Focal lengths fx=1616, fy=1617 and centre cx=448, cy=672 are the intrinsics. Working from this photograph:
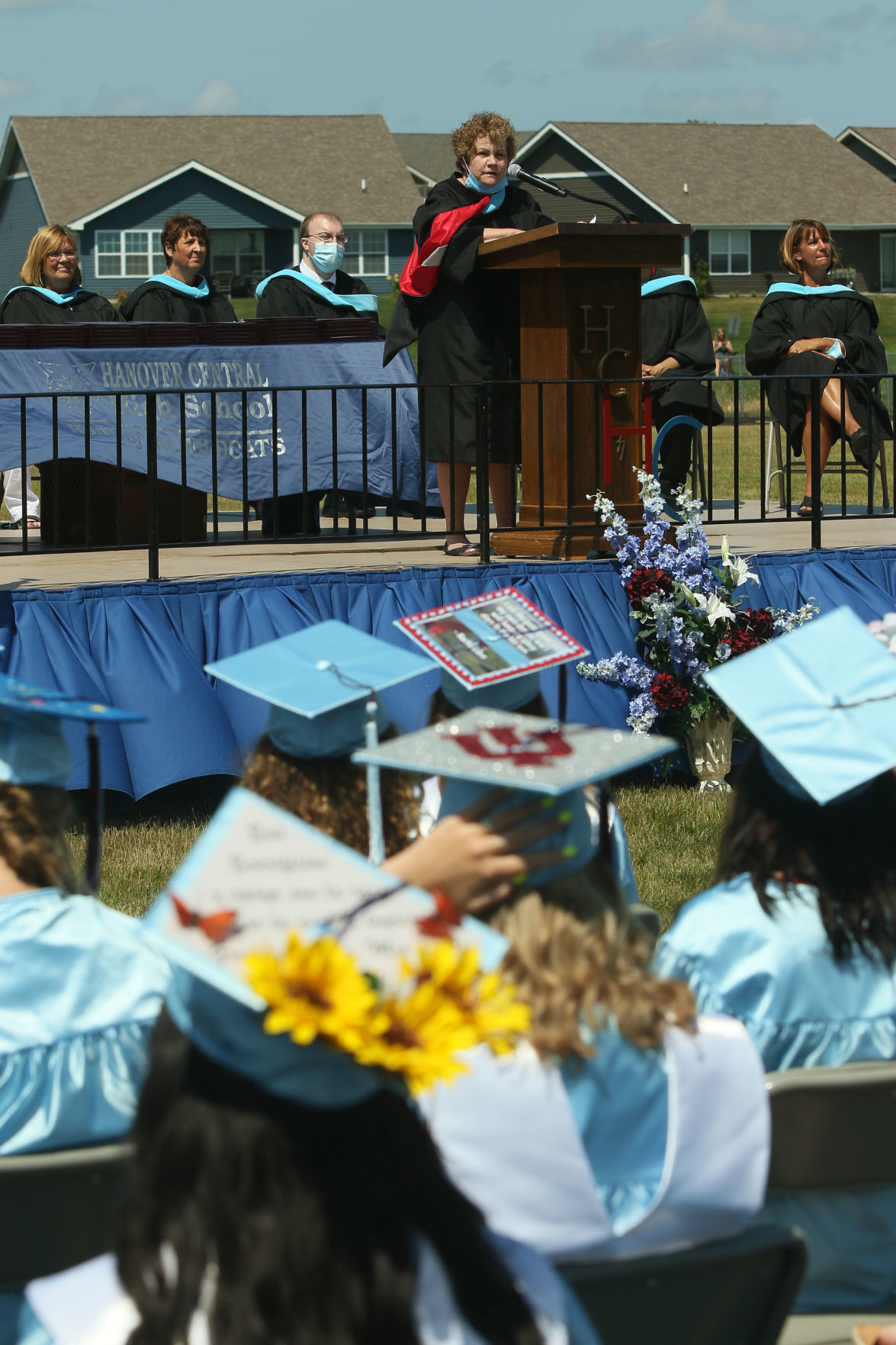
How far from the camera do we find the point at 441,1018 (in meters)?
1.35

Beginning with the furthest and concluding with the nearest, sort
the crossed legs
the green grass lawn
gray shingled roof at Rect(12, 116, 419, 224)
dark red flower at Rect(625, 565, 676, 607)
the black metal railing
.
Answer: gray shingled roof at Rect(12, 116, 419, 224)
the crossed legs
the black metal railing
dark red flower at Rect(625, 565, 676, 607)
the green grass lawn

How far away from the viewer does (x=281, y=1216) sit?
4.40 feet

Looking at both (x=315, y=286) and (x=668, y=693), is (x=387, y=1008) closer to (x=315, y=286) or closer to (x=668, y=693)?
(x=668, y=693)

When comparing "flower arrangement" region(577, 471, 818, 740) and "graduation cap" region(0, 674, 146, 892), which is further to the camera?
"flower arrangement" region(577, 471, 818, 740)

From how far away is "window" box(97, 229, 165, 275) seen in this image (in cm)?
4703

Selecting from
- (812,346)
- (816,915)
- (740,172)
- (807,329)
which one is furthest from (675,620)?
(740,172)

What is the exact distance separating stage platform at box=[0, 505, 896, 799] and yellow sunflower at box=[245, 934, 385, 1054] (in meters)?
4.47

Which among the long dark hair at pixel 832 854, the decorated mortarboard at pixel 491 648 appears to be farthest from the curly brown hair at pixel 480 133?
the long dark hair at pixel 832 854

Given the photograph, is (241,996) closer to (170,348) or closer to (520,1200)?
(520,1200)

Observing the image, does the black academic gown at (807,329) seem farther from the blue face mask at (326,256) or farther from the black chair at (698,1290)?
the black chair at (698,1290)

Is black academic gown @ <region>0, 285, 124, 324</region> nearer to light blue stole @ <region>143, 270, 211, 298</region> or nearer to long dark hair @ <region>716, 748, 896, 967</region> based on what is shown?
light blue stole @ <region>143, 270, 211, 298</region>

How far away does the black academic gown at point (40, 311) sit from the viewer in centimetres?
891

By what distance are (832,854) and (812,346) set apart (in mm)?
7065

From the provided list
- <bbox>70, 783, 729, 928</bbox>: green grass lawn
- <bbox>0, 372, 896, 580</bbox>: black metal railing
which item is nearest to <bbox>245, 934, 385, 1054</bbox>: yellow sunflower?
<bbox>70, 783, 729, 928</bbox>: green grass lawn
